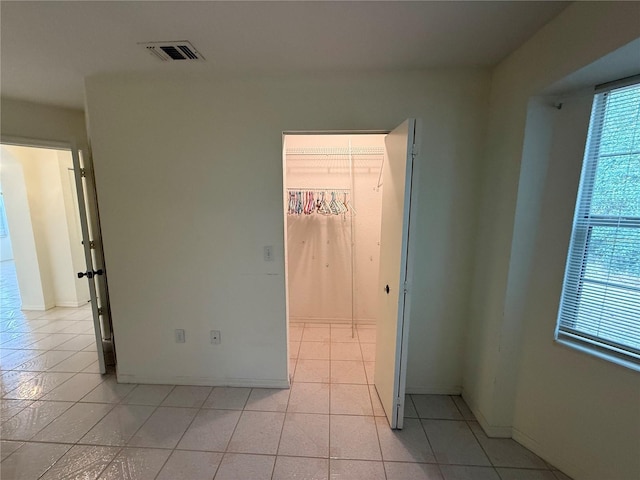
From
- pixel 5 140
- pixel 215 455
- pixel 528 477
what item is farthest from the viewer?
pixel 5 140

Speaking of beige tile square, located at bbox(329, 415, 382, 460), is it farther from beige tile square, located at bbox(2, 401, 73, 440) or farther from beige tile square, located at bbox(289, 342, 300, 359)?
beige tile square, located at bbox(2, 401, 73, 440)

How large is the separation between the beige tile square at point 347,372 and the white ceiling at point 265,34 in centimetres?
245

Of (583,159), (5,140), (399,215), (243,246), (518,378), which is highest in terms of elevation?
(5,140)

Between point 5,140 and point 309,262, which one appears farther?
point 309,262

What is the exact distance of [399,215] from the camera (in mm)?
1557

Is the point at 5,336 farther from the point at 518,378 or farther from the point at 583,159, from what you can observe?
the point at 583,159

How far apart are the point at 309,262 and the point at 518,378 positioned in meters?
2.16

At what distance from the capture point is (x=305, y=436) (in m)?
1.64

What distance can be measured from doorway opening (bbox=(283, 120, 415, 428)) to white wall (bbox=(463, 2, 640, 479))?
0.72 m

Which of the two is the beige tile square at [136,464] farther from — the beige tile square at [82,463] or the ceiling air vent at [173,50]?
the ceiling air vent at [173,50]

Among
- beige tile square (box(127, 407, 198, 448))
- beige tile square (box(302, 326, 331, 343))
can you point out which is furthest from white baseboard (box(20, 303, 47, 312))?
beige tile square (box(302, 326, 331, 343))

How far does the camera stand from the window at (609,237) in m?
1.18

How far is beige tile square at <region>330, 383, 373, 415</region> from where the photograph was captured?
1.85m

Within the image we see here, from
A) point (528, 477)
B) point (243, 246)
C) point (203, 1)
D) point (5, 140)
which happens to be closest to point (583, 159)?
point (528, 477)
